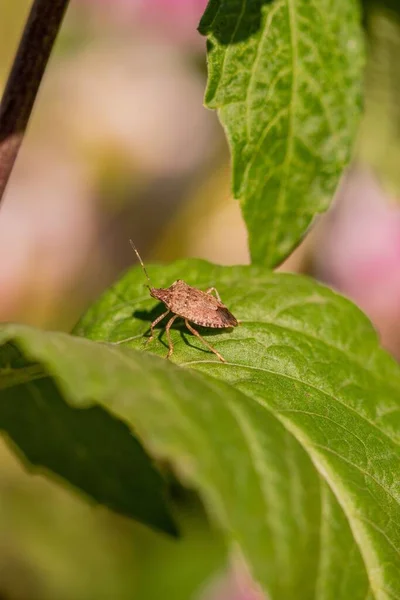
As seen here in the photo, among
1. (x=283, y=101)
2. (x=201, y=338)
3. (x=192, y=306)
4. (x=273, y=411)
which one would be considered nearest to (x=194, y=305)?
(x=192, y=306)

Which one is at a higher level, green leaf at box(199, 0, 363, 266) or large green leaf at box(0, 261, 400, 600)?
green leaf at box(199, 0, 363, 266)

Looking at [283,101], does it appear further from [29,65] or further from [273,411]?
[273,411]

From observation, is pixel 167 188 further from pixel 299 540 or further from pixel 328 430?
pixel 299 540

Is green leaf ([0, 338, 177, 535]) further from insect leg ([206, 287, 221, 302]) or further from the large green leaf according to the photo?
insect leg ([206, 287, 221, 302])

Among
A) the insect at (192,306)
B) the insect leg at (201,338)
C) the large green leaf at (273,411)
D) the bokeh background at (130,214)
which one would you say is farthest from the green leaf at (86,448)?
the bokeh background at (130,214)

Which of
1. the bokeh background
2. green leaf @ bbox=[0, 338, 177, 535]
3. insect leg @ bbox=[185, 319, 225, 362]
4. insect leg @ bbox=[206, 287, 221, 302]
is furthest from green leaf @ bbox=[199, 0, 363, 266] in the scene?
the bokeh background

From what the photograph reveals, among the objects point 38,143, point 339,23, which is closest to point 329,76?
point 339,23
